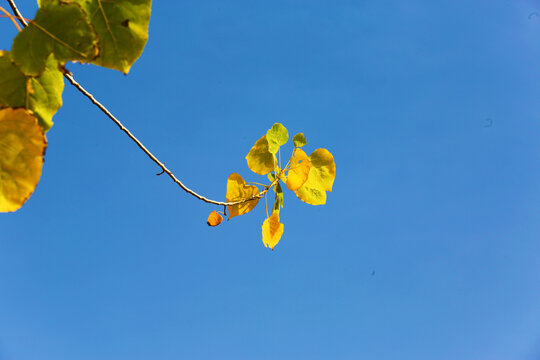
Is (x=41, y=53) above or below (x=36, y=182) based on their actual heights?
above

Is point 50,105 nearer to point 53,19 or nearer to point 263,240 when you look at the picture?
point 53,19

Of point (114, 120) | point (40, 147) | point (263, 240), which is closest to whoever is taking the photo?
point (40, 147)

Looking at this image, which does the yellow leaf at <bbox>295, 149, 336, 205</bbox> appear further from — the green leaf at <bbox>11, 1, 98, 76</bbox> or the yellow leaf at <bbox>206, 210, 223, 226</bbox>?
the green leaf at <bbox>11, 1, 98, 76</bbox>

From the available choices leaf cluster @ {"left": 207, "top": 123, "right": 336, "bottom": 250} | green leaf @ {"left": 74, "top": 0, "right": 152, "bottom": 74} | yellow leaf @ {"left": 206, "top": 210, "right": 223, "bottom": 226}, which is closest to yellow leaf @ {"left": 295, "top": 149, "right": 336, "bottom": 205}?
leaf cluster @ {"left": 207, "top": 123, "right": 336, "bottom": 250}

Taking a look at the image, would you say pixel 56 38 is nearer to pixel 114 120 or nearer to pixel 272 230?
pixel 114 120

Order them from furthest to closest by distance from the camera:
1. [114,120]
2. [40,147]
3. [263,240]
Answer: [263,240]
[114,120]
[40,147]

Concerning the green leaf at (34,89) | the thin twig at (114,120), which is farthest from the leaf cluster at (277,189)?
the green leaf at (34,89)

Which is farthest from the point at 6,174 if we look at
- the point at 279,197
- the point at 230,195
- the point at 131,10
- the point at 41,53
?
the point at 279,197
